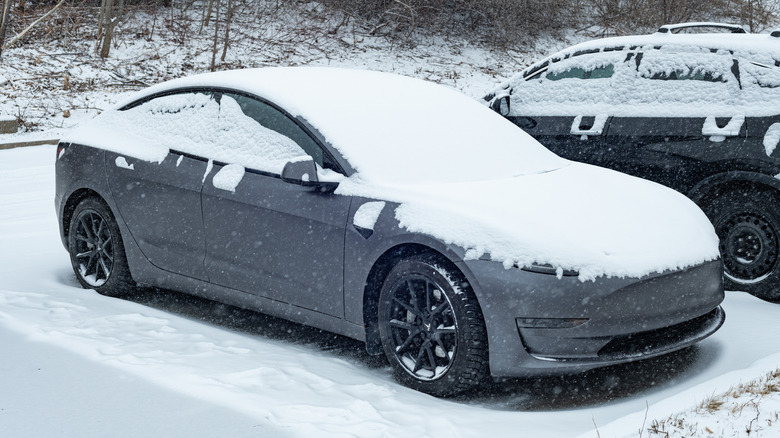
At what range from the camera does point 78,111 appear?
1305 centimetres

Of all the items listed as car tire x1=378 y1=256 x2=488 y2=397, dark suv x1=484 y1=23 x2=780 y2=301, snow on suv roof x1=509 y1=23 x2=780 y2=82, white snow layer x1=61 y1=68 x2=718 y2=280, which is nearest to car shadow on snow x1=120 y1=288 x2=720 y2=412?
car tire x1=378 y1=256 x2=488 y2=397

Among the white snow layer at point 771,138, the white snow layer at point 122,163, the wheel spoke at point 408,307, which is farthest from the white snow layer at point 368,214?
the white snow layer at point 771,138

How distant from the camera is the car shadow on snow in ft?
14.9

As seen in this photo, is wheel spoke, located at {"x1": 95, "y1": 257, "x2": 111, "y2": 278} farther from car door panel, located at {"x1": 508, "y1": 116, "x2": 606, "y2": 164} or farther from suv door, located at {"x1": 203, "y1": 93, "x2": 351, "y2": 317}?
car door panel, located at {"x1": 508, "y1": 116, "x2": 606, "y2": 164}

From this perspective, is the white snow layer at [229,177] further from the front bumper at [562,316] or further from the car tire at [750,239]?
the car tire at [750,239]

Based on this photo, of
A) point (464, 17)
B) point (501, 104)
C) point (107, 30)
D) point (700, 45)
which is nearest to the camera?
point (700, 45)

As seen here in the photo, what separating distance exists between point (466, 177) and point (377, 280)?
80 cm

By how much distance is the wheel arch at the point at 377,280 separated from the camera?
4.57 metres

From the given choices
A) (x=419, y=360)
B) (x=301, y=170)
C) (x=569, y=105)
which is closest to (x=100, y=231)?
(x=301, y=170)

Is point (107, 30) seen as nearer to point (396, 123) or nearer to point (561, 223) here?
point (396, 123)

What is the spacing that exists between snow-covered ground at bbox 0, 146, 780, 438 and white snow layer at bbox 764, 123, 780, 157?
1.02 m

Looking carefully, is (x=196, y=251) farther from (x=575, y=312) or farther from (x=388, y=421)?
(x=575, y=312)

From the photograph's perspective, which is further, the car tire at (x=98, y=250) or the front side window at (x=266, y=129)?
the car tire at (x=98, y=250)

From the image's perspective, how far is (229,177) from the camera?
5.33 metres
